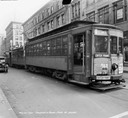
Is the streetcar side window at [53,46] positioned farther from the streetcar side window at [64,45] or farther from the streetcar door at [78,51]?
the streetcar door at [78,51]

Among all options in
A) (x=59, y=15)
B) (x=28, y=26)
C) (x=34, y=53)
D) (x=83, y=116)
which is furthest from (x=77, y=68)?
(x=28, y=26)

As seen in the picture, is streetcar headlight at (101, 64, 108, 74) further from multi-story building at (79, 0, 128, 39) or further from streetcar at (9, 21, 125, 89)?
multi-story building at (79, 0, 128, 39)

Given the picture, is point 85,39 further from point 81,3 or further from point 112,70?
point 81,3

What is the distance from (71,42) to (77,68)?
1.65m

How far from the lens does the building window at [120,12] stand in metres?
20.2

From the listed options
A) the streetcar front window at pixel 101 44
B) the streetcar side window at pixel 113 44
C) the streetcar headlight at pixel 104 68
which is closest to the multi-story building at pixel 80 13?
the streetcar side window at pixel 113 44

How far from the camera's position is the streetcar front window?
8164mm

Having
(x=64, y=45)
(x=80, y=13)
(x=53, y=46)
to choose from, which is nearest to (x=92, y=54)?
(x=64, y=45)

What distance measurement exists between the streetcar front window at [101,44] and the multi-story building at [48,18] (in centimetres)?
2503

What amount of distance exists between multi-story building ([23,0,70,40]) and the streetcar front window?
2503cm

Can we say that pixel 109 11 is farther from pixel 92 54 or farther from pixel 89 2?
pixel 92 54

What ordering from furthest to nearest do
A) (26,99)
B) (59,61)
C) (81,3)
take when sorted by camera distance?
(81,3)
(59,61)
(26,99)

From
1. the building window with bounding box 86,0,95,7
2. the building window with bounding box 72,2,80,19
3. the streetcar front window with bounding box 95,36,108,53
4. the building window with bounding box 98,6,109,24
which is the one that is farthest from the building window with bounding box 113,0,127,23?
the streetcar front window with bounding box 95,36,108,53

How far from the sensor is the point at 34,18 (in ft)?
170
